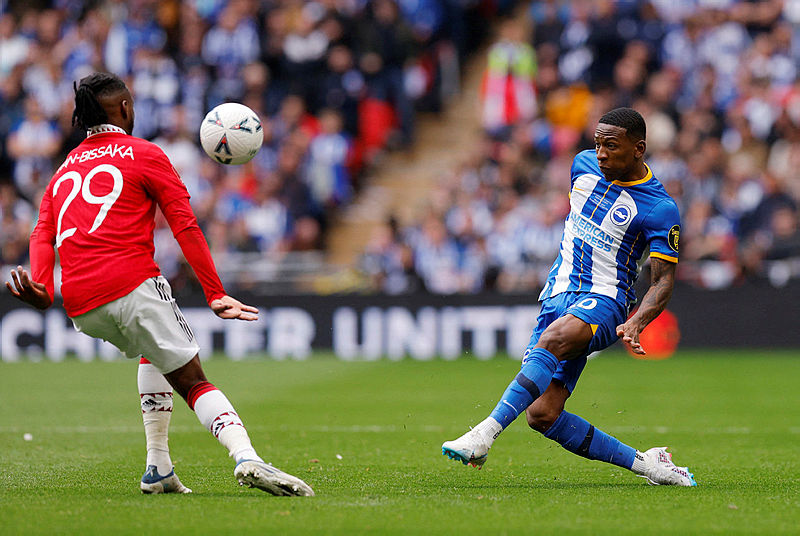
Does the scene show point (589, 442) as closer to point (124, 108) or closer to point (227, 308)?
point (227, 308)

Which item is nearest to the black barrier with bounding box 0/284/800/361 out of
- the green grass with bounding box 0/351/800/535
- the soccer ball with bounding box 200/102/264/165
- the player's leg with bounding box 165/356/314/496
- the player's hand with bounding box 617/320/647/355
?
the green grass with bounding box 0/351/800/535

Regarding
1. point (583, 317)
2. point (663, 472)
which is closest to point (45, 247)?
point (583, 317)

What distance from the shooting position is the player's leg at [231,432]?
615 centimetres

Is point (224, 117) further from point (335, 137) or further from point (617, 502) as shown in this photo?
point (335, 137)

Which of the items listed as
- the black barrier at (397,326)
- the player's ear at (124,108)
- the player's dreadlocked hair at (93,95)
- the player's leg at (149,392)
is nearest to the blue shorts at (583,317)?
the player's leg at (149,392)

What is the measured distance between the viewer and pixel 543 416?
23.3ft

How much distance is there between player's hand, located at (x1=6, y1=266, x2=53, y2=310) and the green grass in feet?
3.65

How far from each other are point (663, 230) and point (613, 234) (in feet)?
1.05

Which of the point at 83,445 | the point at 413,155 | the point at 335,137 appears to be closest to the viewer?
the point at 83,445

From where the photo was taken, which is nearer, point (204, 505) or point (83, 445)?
point (204, 505)

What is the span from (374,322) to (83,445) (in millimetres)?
8997

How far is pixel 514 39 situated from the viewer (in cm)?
2103

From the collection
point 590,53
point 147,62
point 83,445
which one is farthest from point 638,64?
point 83,445

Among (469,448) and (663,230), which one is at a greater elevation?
(663,230)
